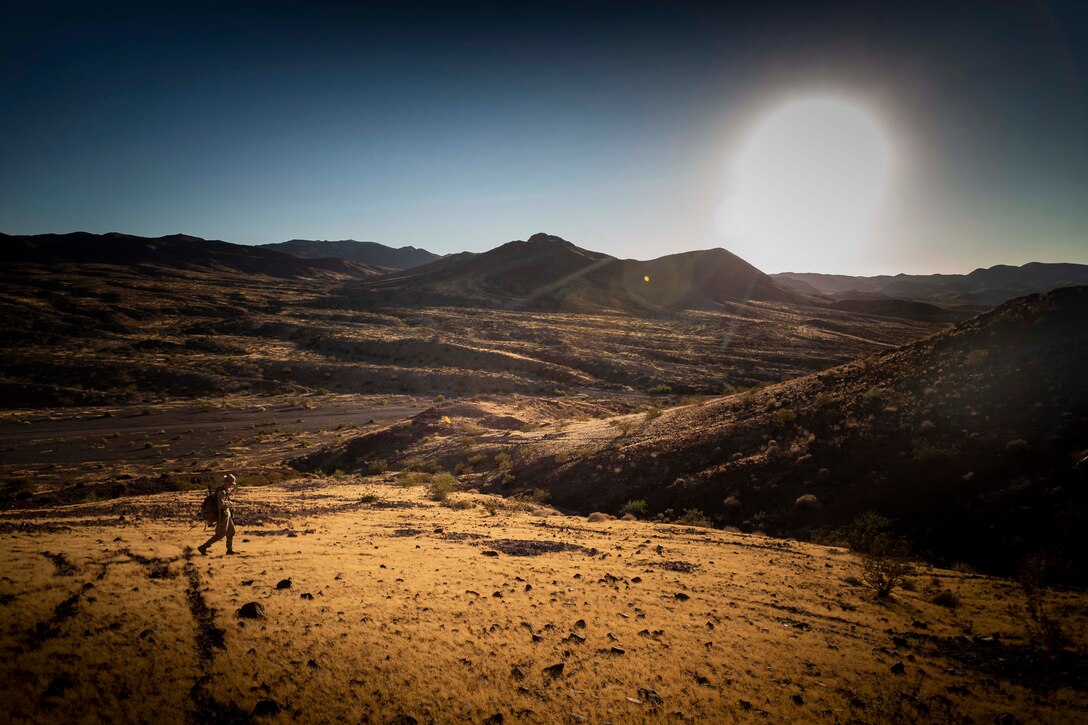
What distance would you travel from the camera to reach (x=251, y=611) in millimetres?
5605

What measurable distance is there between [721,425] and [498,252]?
132m

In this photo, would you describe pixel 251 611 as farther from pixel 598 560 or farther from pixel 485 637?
pixel 598 560

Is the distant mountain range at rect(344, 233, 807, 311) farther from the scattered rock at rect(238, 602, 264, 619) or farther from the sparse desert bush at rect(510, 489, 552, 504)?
the scattered rock at rect(238, 602, 264, 619)

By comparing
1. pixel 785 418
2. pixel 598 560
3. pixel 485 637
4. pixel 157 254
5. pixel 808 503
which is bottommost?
pixel 598 560

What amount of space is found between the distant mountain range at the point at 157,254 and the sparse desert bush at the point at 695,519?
174 m

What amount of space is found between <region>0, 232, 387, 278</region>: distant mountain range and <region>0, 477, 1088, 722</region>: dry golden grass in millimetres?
171695

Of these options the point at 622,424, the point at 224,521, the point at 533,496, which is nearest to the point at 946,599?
the point at 533,496

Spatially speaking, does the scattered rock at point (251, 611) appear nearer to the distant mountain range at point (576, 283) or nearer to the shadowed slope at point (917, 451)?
the shadowed slope at point (917, 451)

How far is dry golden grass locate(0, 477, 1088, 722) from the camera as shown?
4414mm

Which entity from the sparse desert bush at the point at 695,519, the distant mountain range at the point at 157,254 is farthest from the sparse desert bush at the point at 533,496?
the distant mountain range at the point at 157,254

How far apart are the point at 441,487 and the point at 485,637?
39.6 feet

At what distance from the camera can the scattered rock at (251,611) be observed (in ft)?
18.2

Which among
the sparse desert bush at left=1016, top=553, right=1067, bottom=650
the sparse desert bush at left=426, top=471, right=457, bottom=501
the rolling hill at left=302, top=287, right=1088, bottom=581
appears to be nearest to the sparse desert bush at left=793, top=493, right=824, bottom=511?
the rolling hill at left=302, top=287, right=1088, bottom=581

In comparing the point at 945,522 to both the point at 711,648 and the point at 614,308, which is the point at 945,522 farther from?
the point at 614,308
